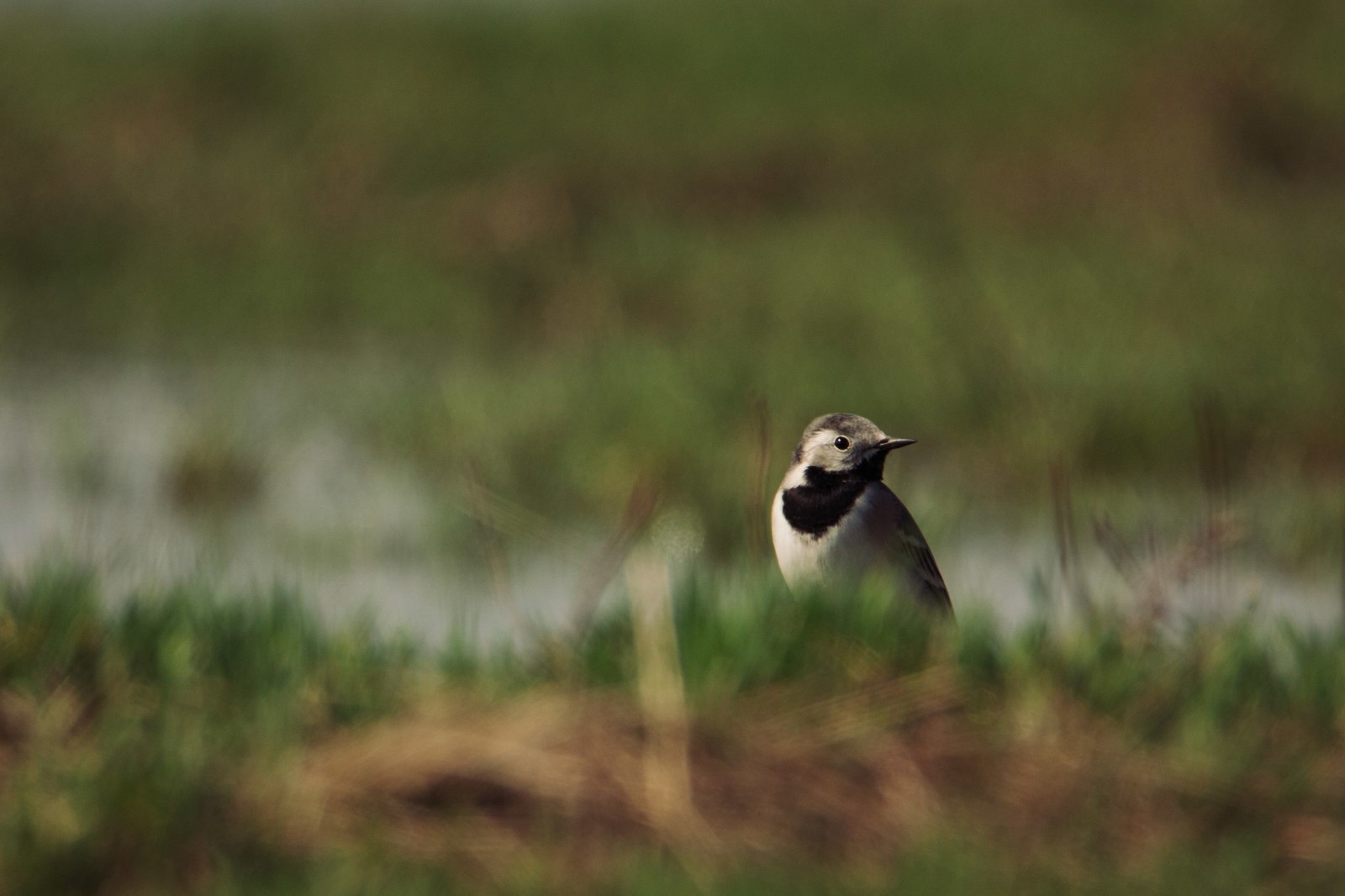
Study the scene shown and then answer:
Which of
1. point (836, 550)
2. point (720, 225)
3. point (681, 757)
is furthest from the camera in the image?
point (720, 225)

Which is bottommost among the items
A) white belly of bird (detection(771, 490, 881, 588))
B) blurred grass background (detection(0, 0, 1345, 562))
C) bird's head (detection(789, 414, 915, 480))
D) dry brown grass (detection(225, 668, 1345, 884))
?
dry brown grass (detection(225, 668, 1345, 884))

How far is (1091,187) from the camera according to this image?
18766 millimetres

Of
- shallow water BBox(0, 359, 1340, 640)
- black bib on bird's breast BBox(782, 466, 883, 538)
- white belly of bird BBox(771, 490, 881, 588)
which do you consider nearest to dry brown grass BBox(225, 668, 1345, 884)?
shallow water BBox(0, 359, 1340, 640)

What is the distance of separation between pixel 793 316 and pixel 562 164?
21.3 ft

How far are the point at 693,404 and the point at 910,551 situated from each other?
4716 mm

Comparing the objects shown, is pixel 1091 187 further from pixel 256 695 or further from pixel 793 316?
pixel 256 695

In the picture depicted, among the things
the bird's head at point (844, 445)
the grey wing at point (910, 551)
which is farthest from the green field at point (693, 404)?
the grey wing at point (910, 551)

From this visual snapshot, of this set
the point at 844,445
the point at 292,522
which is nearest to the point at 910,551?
the point at 844,445

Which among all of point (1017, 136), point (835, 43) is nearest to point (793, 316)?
point (1017, 136)

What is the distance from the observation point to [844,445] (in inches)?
238

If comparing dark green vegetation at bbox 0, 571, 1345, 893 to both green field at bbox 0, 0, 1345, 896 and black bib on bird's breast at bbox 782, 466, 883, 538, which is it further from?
black bib on bird's breast at bbox 782, 466, 883, 538

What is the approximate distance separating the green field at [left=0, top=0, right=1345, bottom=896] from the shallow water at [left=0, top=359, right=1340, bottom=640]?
10 centimetres

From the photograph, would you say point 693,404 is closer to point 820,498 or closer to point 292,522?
point 292,522

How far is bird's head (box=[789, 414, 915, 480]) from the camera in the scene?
19.8ft
